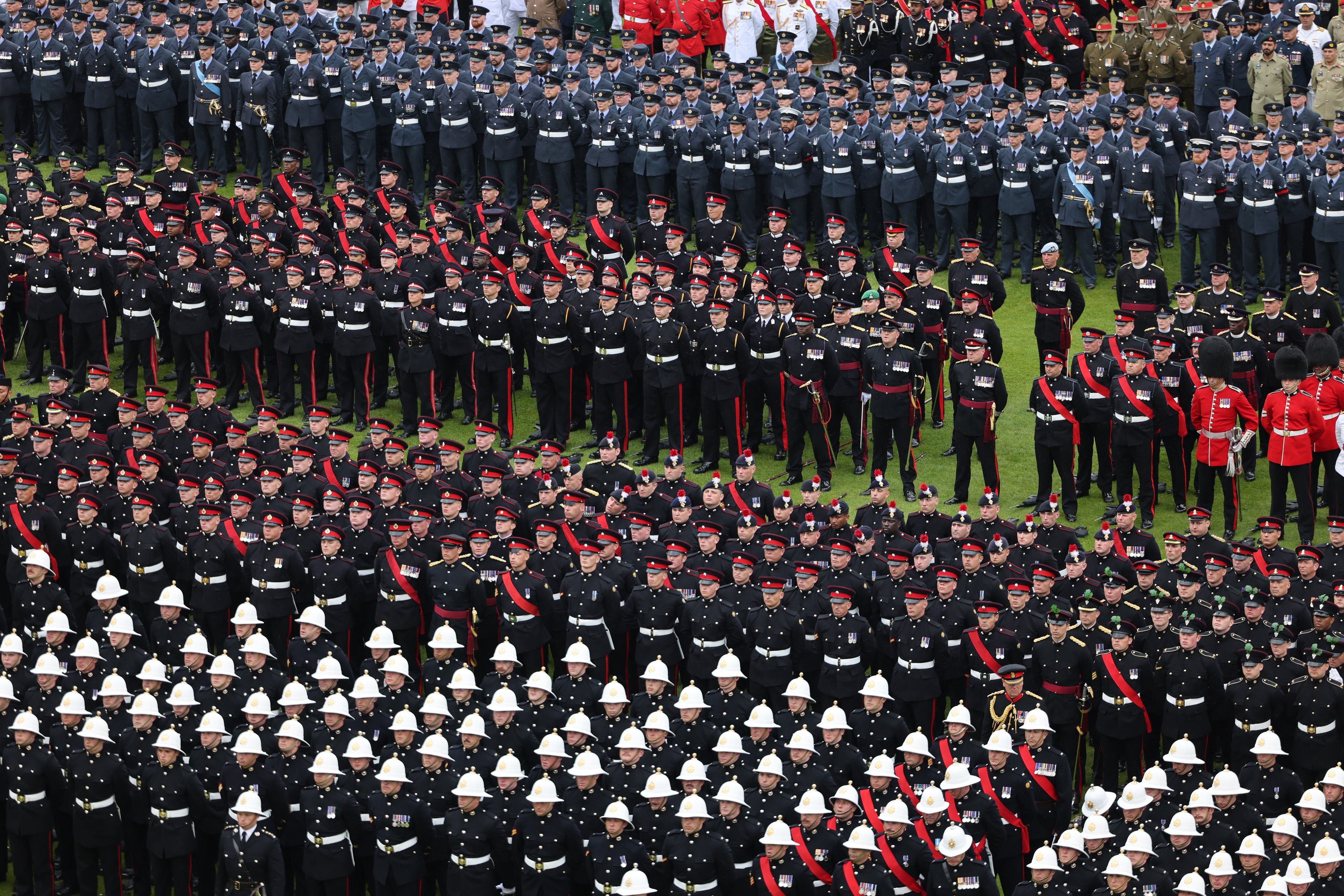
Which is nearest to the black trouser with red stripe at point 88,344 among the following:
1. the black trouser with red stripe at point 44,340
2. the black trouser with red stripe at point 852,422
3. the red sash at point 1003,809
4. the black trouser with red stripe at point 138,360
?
the black trouser with red stripe at point 44,340

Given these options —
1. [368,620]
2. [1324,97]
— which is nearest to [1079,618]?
[368,620]

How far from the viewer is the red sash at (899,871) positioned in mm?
18812

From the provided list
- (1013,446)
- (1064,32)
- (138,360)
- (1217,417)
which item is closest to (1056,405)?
(1217,417)

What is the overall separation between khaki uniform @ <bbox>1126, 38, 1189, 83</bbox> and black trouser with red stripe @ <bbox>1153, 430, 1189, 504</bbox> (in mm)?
9029

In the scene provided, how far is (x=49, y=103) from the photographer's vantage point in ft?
119

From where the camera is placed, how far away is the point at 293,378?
30000 millimetres

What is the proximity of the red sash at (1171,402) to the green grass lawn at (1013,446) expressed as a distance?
39.0 inches

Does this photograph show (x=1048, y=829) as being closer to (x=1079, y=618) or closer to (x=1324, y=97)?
(x=1079, y=618)

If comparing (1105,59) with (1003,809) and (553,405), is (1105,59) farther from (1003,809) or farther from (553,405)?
(1003,809)

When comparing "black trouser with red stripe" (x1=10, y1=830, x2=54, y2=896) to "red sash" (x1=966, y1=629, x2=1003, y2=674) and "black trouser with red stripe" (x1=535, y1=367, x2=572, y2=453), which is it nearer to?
"red sash" (x1=966, y1=629, x2=1003, y2=674)

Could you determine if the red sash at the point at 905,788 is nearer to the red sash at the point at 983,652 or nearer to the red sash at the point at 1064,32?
the red sash at the point at 983,652

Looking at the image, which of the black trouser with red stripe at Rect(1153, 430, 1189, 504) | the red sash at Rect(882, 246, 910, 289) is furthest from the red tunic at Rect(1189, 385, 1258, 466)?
the red sash at Rect(882, 246, 910, 289)

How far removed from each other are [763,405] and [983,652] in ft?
23.1

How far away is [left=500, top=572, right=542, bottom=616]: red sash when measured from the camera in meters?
23.6
